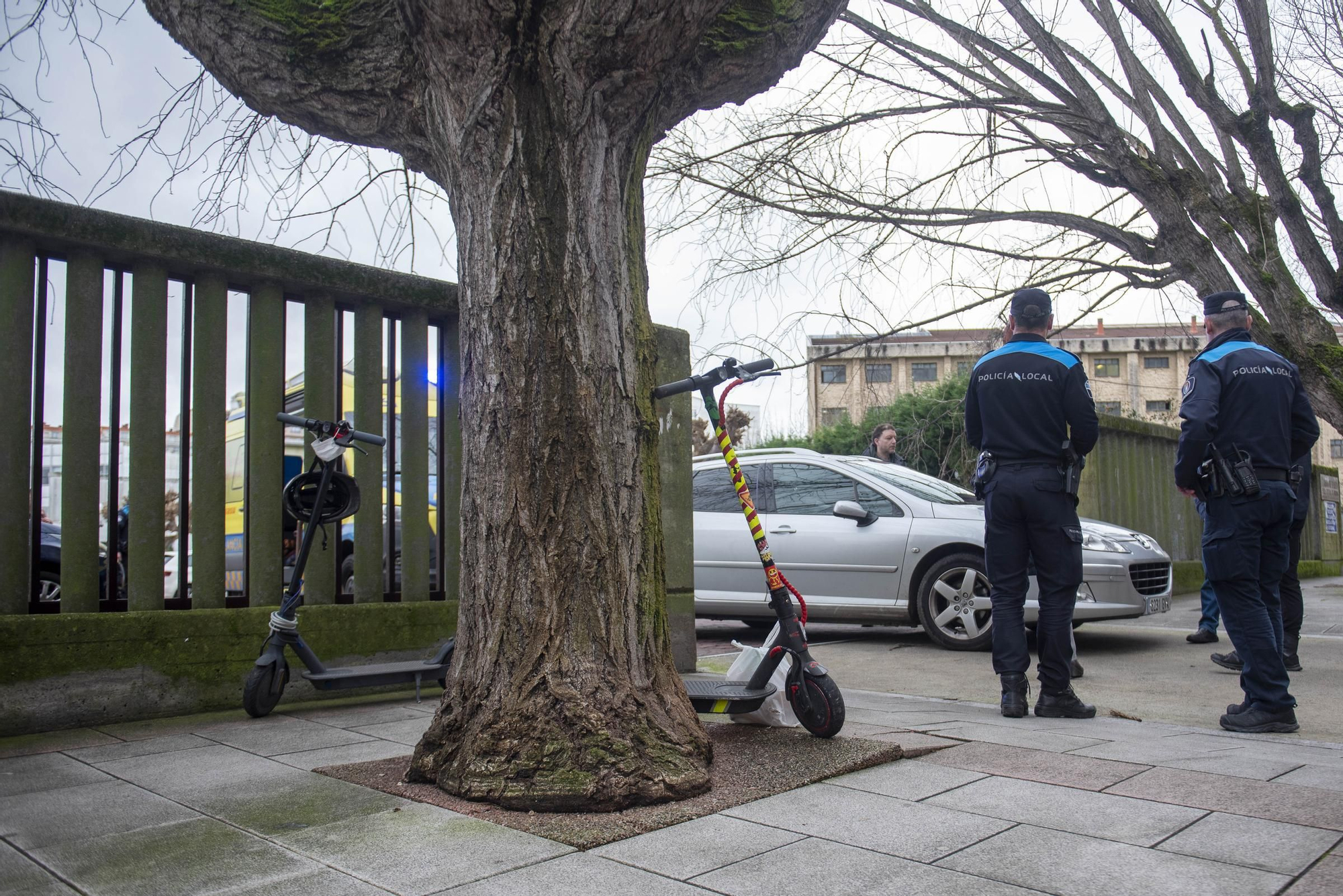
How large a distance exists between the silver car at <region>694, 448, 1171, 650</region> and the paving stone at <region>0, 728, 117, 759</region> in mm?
4976

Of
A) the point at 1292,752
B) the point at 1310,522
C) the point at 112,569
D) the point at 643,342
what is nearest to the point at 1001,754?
the point at 1292,752

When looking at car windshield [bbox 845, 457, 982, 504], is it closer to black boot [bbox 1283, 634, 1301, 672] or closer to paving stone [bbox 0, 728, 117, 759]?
black boot [bbox 1283, 634, 1301, 672]

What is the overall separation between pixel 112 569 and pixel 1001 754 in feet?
12.4

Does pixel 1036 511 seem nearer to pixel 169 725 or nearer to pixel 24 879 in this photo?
pixel 169 725

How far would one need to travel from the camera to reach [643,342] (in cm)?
362

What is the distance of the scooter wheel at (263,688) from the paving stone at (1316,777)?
392 cm

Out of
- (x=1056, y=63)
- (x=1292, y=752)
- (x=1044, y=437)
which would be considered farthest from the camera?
(x=1056, y=63)

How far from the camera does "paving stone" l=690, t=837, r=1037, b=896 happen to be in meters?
2.32

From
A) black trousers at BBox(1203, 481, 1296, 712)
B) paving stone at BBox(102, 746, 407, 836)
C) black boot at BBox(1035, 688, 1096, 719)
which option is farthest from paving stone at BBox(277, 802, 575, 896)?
black trousers at BBox(1203, 481, 1296, 712)

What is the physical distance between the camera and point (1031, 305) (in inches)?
204

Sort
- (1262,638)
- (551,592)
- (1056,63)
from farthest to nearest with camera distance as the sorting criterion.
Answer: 1. (1056,63)
2. (1262,638)
3. (551,592)

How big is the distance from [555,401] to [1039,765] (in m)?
2.06

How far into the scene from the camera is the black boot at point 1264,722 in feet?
14.9

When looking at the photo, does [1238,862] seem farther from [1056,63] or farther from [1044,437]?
[1056,63]
